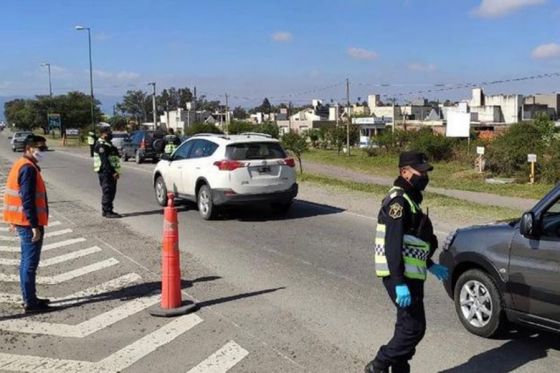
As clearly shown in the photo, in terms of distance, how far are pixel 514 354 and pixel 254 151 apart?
8.43m

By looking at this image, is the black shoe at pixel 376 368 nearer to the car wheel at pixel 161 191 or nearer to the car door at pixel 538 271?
the car door at pixel 538 271

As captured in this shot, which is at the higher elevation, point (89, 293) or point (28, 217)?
point (28, 217)

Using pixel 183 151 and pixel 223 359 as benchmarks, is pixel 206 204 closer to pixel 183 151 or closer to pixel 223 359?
pixel 183 151

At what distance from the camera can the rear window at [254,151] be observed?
12.8 metres

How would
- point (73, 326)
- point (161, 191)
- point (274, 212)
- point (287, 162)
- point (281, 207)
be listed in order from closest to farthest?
1. point (73, 326)
2. point (287, 162)
3. point (281, 207)
4. point (274, 212)
5. point (161, 191)

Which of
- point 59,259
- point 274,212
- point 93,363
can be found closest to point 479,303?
point 93,363

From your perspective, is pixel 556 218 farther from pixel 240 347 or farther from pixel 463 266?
pixel 240 347

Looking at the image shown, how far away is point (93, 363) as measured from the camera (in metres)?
5.20

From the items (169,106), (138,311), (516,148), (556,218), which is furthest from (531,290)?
(169,106)

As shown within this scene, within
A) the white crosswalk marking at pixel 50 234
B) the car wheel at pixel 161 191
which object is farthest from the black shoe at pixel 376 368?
the car wheel at pixel 161 191

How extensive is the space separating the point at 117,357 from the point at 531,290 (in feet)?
11.1

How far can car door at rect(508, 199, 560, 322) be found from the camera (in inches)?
192

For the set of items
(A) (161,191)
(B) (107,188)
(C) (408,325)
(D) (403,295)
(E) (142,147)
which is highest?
(E) (142,147)

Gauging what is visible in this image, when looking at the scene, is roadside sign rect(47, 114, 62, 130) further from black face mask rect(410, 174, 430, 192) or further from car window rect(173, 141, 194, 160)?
black face mask rect(410, 174, 430, 192)
